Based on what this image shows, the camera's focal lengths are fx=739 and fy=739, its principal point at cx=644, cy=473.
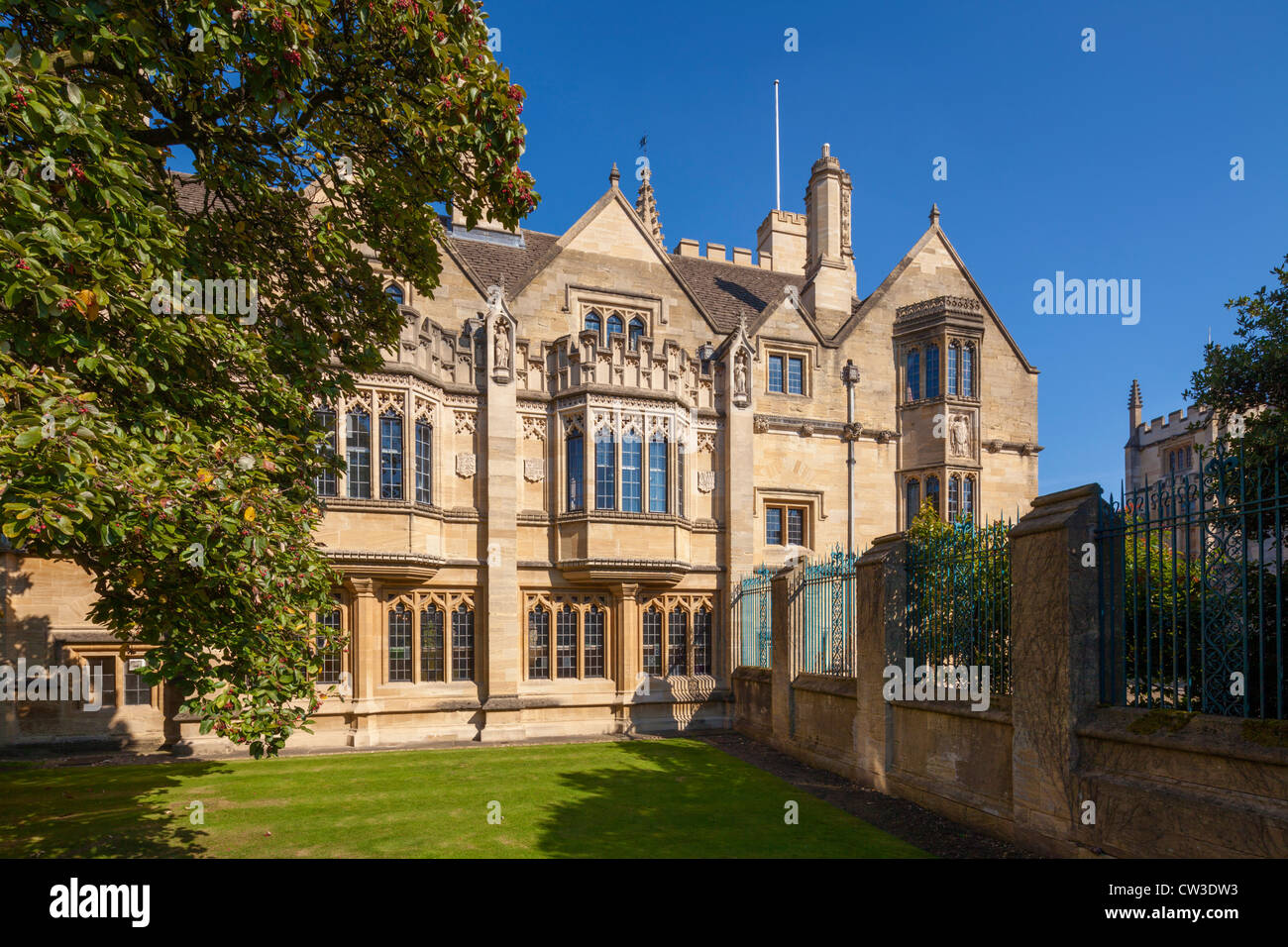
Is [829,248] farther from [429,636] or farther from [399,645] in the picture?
[399,645]

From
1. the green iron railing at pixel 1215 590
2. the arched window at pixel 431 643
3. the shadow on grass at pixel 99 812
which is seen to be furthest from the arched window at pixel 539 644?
the green iron railing at pixel 1215 590

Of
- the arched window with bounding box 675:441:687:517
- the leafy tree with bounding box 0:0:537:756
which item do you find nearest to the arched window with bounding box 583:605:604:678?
the arched window with bounding box 675:441:687:517

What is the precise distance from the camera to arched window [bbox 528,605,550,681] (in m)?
19.5

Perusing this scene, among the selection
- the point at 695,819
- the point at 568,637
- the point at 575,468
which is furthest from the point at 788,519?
the point at 695,819

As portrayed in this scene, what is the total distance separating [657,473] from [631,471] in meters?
0.76

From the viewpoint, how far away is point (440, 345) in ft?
63.3

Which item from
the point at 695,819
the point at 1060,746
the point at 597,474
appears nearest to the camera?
the point at 1060,746

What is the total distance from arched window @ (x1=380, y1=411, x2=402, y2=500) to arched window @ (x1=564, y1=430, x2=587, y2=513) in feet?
14.2

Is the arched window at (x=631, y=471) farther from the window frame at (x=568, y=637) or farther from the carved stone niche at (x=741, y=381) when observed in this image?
the carved stone niche at (x=741, y=381)

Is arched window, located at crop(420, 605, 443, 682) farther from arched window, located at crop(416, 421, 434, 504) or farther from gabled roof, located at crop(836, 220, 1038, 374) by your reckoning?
gabled roof, located at crop(836, 220, 1038, 374)

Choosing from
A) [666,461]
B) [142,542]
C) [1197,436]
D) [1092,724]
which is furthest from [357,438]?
[1197,436]

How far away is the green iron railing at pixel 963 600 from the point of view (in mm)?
10148

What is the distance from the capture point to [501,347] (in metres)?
19.6

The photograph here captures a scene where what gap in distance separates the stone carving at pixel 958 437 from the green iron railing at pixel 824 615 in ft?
34.8
